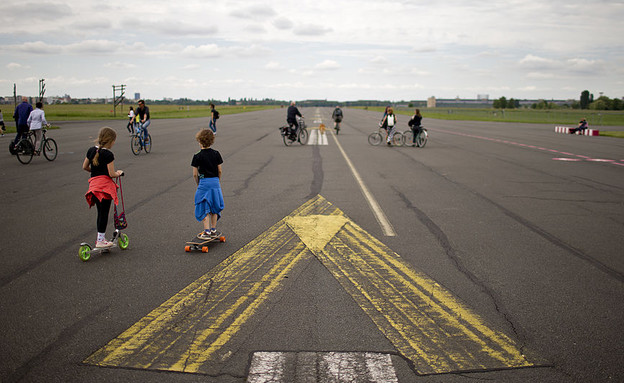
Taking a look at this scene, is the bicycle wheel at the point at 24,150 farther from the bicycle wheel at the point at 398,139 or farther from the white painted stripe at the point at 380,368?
the white painted stripe at the point at 380,368

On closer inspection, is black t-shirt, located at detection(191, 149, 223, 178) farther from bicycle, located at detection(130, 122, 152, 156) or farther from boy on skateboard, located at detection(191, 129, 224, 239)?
bicycle, located at detection(130, 122, 152, 156)

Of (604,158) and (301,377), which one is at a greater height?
(604,158)

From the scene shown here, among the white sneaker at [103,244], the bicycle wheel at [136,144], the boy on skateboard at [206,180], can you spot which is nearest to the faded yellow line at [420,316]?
the boy on skateboard at [206,180]

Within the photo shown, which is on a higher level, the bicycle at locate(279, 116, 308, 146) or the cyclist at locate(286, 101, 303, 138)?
the cyclist at locate(286, 101, 303, 138)

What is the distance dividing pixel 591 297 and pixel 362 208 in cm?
428

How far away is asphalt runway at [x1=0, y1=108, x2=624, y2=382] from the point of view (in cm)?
329

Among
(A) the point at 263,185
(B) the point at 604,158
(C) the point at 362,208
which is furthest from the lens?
(B) the point at 604,158

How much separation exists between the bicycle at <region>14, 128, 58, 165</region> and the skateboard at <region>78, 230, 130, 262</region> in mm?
10344

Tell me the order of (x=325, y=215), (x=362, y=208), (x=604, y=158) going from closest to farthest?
1. (x=325, y=215)
2. (x=362, y=208)
3. (x=604, y=158)

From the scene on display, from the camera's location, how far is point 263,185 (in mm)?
10602

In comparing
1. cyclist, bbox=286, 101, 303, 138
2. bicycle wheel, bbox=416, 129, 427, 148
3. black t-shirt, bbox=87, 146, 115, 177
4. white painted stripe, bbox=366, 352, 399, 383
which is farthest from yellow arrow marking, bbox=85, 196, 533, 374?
bicycle wheel, bbox=416, 129, 427, 148

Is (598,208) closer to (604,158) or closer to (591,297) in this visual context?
(591,297)

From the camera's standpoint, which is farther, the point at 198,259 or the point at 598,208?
the point at 598,208

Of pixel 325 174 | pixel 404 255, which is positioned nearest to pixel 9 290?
pixel 404 255
